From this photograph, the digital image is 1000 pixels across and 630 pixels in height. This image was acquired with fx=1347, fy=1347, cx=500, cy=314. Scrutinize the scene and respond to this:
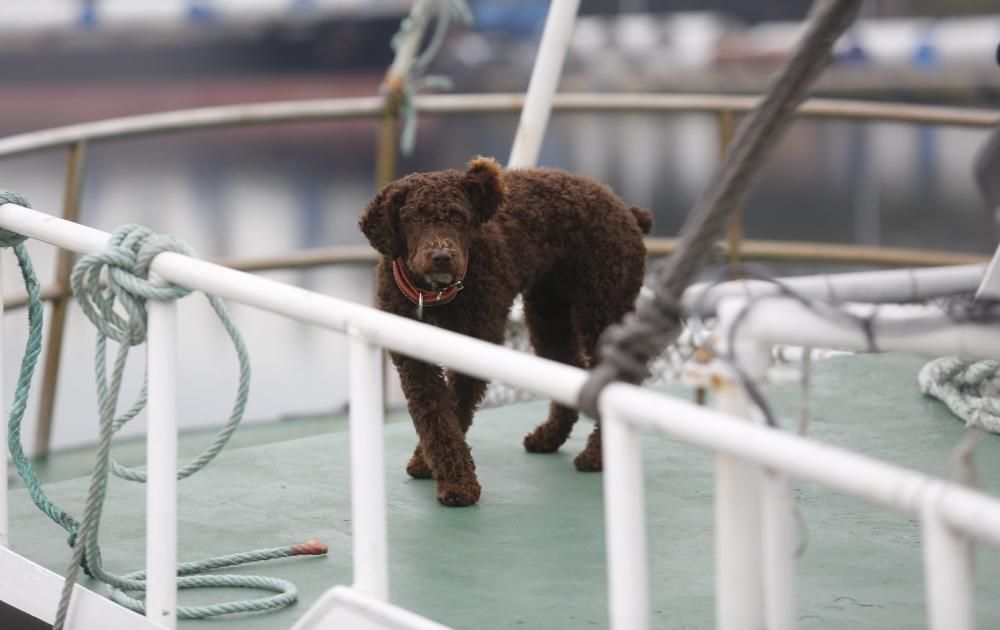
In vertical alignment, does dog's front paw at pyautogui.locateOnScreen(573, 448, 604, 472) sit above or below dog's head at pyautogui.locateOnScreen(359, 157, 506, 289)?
below

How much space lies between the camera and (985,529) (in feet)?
3.85

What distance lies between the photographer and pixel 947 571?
123cm

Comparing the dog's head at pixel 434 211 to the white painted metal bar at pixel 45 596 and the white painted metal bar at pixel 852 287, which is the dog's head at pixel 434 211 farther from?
the white painted metal bar at pixel 45 596

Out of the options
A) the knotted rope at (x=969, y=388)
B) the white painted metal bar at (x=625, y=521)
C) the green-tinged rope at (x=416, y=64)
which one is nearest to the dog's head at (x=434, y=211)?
the white painted metal bar at (x=625, y=521)

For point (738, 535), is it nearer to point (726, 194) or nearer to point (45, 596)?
point (726, 194)

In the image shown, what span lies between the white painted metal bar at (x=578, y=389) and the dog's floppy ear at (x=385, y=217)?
0.54 m

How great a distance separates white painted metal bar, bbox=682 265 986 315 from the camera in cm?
169

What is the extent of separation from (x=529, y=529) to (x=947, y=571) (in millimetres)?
1426

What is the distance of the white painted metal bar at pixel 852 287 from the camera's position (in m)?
1.69

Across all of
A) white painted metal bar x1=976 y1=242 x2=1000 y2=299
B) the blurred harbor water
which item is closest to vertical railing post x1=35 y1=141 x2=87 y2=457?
white painted metal bar x1=976 y1=242 x2=1000 y2=299

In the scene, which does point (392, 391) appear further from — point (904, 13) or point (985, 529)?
point (904, 13)

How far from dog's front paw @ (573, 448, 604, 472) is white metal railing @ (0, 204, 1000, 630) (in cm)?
117

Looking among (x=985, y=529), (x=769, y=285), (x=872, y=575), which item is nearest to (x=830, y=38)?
(x=769, y=285)

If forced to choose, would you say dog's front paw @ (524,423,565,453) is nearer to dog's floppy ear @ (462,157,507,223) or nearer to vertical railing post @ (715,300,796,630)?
dog's floppy ear @ (462,157,507,223)
